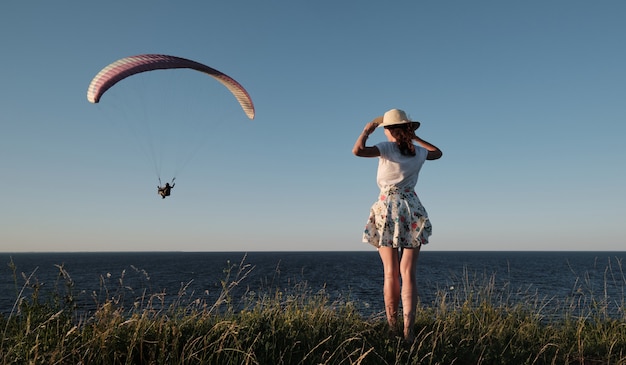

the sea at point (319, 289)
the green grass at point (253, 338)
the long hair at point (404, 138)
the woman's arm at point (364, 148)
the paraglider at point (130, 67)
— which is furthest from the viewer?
the paraglider at point (130, 67)

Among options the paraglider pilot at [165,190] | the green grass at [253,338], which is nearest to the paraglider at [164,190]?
the paraglider pilot at [165,190]

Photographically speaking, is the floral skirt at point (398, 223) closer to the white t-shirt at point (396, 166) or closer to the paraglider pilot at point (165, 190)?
the white t-shirt at point (396, 166)

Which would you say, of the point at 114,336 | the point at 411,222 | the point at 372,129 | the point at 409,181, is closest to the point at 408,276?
the point at 411,222

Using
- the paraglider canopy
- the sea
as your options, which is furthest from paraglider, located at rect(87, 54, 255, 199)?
the sea

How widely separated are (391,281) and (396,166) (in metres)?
1.39

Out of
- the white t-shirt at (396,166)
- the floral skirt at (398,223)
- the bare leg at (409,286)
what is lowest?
the bare leg at (409,286)

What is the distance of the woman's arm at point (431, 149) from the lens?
5.49m

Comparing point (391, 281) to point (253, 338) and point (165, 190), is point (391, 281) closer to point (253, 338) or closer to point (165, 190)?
point (253, 338)

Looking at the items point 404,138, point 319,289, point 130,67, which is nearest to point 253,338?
point 404,138

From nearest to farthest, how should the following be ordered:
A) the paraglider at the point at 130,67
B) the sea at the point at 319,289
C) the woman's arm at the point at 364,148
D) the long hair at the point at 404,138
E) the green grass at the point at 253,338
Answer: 1. the green grass at the point at 253,338
2. the woman's arm at the point at 364,148
3. the long hair at the point at 404,138
4. the sea at the point at 319,289
5. the paraglider at the point at 130,67

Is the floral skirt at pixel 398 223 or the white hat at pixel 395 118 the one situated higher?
the white hat at pixel 395 118

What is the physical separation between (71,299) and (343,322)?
341 centimetres

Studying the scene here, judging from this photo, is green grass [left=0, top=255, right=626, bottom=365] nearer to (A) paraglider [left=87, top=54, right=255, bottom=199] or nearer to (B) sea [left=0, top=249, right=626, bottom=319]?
(B) sea [left=0, top=249, right=626, bottom=319]

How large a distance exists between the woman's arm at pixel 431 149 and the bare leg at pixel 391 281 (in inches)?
56.2
